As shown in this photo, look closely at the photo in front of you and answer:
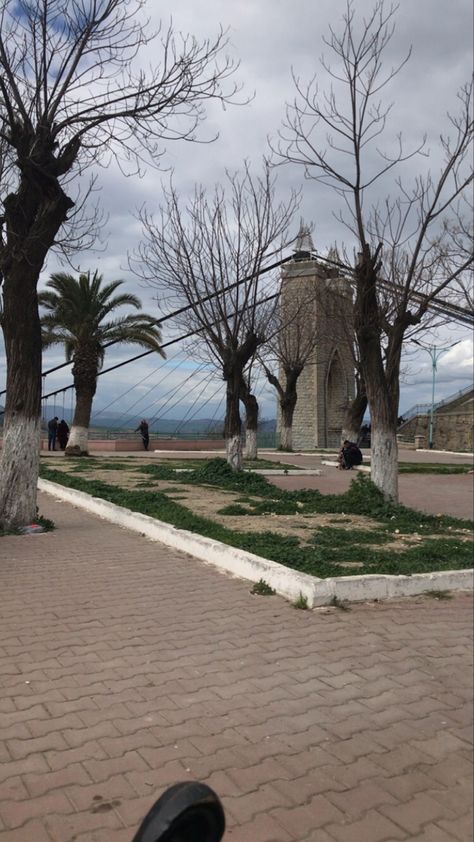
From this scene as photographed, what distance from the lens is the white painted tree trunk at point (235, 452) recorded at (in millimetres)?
A: 15602

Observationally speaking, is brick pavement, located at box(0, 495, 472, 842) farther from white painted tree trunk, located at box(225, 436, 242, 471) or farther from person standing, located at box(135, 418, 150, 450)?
person standing, located at box(135, 418, 150, 450)

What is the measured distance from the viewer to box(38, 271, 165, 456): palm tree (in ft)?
76.8

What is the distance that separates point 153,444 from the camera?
109 feet

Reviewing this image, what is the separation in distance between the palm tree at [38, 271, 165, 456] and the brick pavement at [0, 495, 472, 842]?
17928mm

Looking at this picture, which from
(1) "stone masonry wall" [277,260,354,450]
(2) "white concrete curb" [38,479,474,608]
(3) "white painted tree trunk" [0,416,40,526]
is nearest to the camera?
(2) "white concrete curb" [38,479,474,608]

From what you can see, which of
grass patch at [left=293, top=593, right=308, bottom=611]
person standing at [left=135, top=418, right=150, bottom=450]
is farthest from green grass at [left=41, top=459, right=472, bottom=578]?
person standing at [left=135, top=418, right=150, bottom=450]

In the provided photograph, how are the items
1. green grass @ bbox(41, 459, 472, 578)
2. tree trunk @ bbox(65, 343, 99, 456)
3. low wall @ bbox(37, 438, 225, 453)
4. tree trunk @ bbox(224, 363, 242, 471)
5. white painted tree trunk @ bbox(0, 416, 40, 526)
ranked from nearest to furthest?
green grass @ bbox(41, 459, 472, 578) → white painted tree trunk @ bbox(0, 416, 40, 526) → tree trunk @ bbox(224, 363, 242, 471) → tree trunk @ bbox(65, 343, 99, 456) → low wall @ bbox(37, 438, 225, 453)

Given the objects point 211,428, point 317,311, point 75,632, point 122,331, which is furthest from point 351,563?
point 211,428

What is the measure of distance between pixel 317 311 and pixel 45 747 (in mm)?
25941

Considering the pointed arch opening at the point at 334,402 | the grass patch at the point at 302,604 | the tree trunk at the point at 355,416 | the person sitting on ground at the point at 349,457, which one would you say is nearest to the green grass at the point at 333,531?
the grass patch at the point at 302,604

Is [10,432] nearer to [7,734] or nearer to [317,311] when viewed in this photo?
[7,734]

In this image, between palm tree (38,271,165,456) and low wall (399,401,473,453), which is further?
low wall (399,401,473,453)

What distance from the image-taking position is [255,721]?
351 cm

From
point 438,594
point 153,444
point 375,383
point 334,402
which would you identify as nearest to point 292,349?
point 153,444
